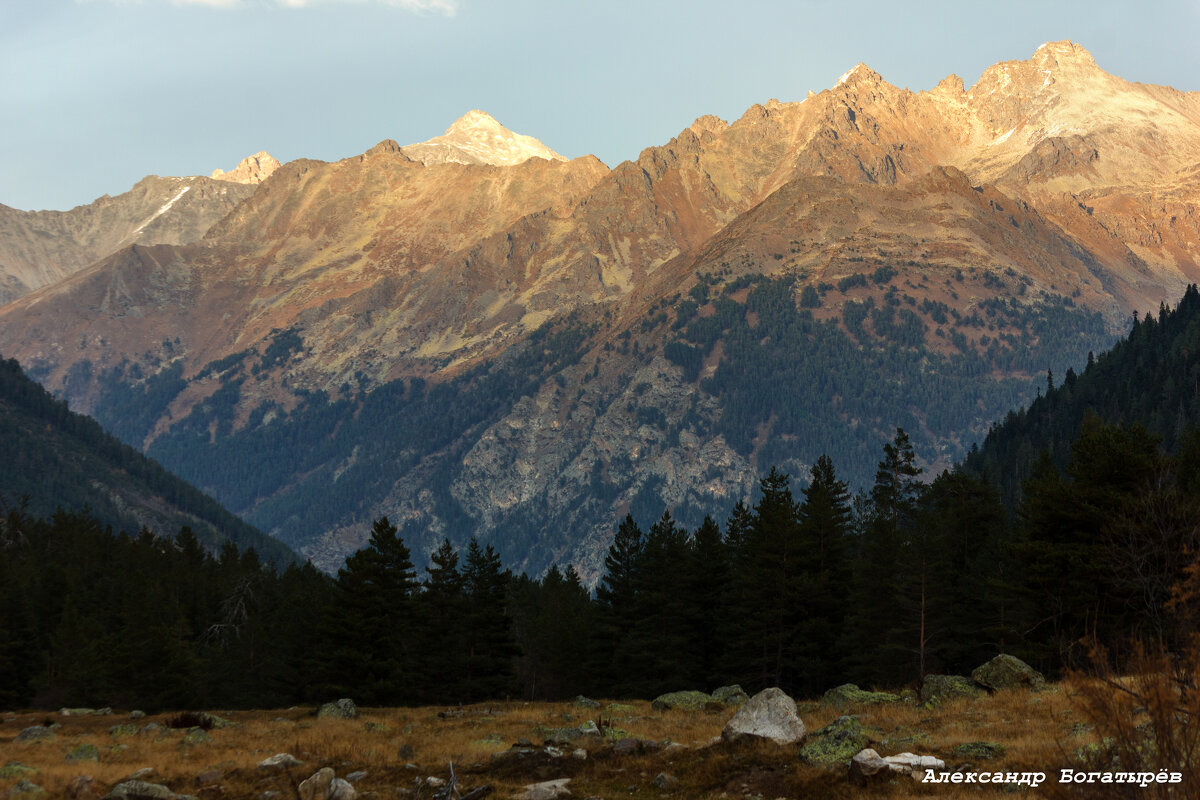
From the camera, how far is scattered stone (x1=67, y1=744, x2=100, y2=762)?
37062 millimetres

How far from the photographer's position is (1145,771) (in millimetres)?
17000

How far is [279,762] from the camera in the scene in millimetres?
33938

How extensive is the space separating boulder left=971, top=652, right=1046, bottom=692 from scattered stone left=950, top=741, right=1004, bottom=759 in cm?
1360

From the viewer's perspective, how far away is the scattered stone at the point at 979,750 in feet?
87.4

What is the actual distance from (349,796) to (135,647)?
61779 millimetres

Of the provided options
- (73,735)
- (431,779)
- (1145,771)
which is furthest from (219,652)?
(1145,771)

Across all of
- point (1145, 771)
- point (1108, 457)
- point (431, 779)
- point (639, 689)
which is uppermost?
point (1108, 457)

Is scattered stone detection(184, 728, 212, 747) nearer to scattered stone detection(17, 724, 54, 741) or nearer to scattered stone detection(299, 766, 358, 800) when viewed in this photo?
scattered stone detection(17, 724, 54, 741)

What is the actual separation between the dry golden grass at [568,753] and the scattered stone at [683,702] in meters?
1.35

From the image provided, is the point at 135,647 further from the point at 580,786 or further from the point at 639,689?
the point at 580,786

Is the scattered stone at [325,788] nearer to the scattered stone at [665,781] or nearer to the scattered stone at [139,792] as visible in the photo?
the scattered stone at [139,792]

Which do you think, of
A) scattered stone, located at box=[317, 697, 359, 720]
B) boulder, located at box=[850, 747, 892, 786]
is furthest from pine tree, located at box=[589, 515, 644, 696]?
boulder, located at box=[850, 747, 892, 786]

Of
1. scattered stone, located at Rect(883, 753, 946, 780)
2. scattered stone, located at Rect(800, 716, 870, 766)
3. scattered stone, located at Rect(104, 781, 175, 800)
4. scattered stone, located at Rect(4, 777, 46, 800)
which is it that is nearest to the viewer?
scattered stone, located at Rect(883, 753, 946, 780)

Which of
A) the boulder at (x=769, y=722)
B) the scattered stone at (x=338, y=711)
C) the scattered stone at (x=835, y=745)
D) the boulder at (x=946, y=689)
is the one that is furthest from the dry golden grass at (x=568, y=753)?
the scattered stone at (x=338, y=711)
